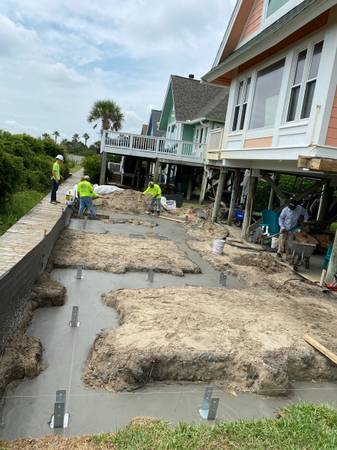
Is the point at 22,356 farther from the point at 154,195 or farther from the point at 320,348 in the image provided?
the point at 154,195

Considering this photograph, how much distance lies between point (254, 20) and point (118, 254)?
8.33 metres

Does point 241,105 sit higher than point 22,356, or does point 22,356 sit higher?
point 241,105

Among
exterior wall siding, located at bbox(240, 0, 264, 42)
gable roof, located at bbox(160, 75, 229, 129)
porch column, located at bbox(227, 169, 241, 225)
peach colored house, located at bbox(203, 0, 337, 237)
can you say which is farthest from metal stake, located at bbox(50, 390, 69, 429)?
gable roof, located at bbox(160, 75, 229, 129)

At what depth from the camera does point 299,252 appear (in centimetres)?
920

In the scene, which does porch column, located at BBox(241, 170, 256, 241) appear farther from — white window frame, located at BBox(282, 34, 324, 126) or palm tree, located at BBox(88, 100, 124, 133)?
palm tree, located at BBox(88, 100, 124, 133)

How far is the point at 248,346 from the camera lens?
469cm

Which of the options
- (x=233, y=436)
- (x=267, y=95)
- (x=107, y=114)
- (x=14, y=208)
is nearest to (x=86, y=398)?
(x=233, y=436)

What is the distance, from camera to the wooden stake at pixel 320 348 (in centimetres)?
466

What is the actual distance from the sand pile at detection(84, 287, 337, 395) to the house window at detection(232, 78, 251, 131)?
743cm

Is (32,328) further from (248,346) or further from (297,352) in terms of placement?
(297,352)

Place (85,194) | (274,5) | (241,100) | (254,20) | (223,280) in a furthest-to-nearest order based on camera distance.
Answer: (85,194), (241,100), (254,20), (274,5), (223,280)

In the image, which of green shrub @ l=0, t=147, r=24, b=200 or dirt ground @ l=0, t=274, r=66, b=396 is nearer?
dirt ground @ l=0, t=274, r=66, b=396

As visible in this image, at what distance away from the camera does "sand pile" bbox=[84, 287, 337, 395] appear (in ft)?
13.8

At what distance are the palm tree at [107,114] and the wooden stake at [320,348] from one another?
43867mm
